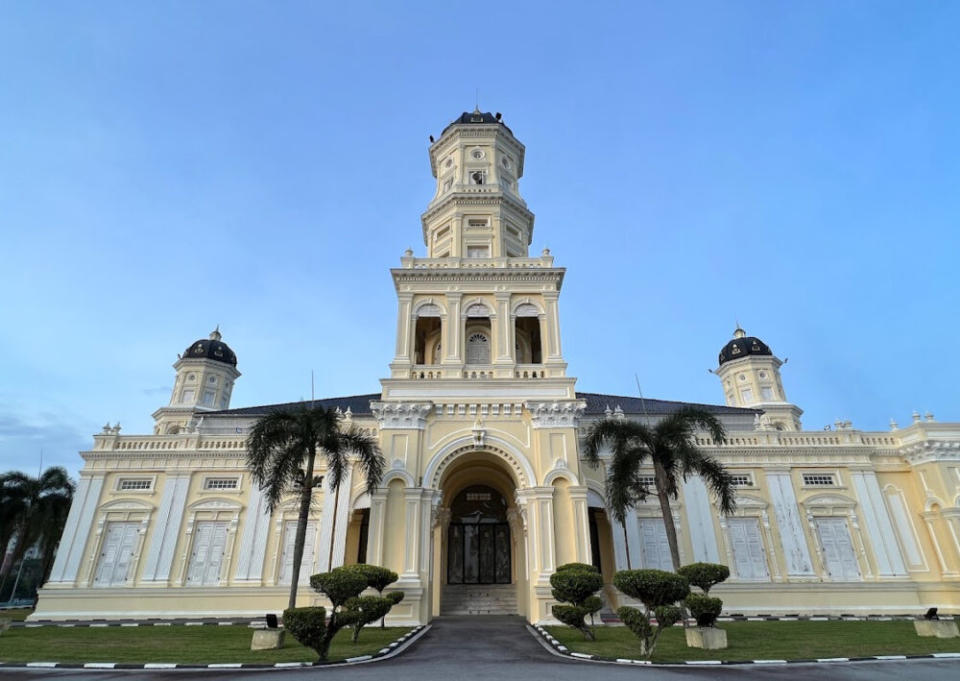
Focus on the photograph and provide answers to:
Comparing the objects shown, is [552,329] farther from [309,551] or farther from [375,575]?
[309,551]

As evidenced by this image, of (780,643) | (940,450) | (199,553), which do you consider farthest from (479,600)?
(940,450)

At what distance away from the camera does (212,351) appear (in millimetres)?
44750

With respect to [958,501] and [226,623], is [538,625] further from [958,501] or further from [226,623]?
[958,501]

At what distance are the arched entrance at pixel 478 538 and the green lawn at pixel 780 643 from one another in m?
9.52

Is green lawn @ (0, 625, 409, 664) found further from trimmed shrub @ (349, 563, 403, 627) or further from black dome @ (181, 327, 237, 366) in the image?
black dome @ (181, 327, 237, 366)

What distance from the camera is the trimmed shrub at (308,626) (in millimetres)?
12117

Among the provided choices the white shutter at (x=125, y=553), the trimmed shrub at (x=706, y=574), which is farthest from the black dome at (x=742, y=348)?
the white shutter at (x=125, y=553)

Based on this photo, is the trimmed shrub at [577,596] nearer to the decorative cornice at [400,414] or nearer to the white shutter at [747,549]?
the decorative cornice at [400,414]

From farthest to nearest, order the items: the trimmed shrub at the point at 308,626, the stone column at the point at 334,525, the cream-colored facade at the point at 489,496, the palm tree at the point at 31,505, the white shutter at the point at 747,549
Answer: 1. the palm tree at the point at 31,505
2. the white shutter at the point at 747,549
3. the stone column at the point at 334,525
4. the cream-colored facade at the point at 489,496
5. the trimmed shrub at the point at 308,626

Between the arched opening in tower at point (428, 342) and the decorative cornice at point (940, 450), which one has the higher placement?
the arched opening in tower at point (428, 342)

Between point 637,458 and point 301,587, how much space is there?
53.3 feet

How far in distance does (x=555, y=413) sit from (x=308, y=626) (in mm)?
12628

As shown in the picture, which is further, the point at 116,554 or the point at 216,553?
the point at 216,553

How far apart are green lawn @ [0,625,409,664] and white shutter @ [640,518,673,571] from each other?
13.8 meters
